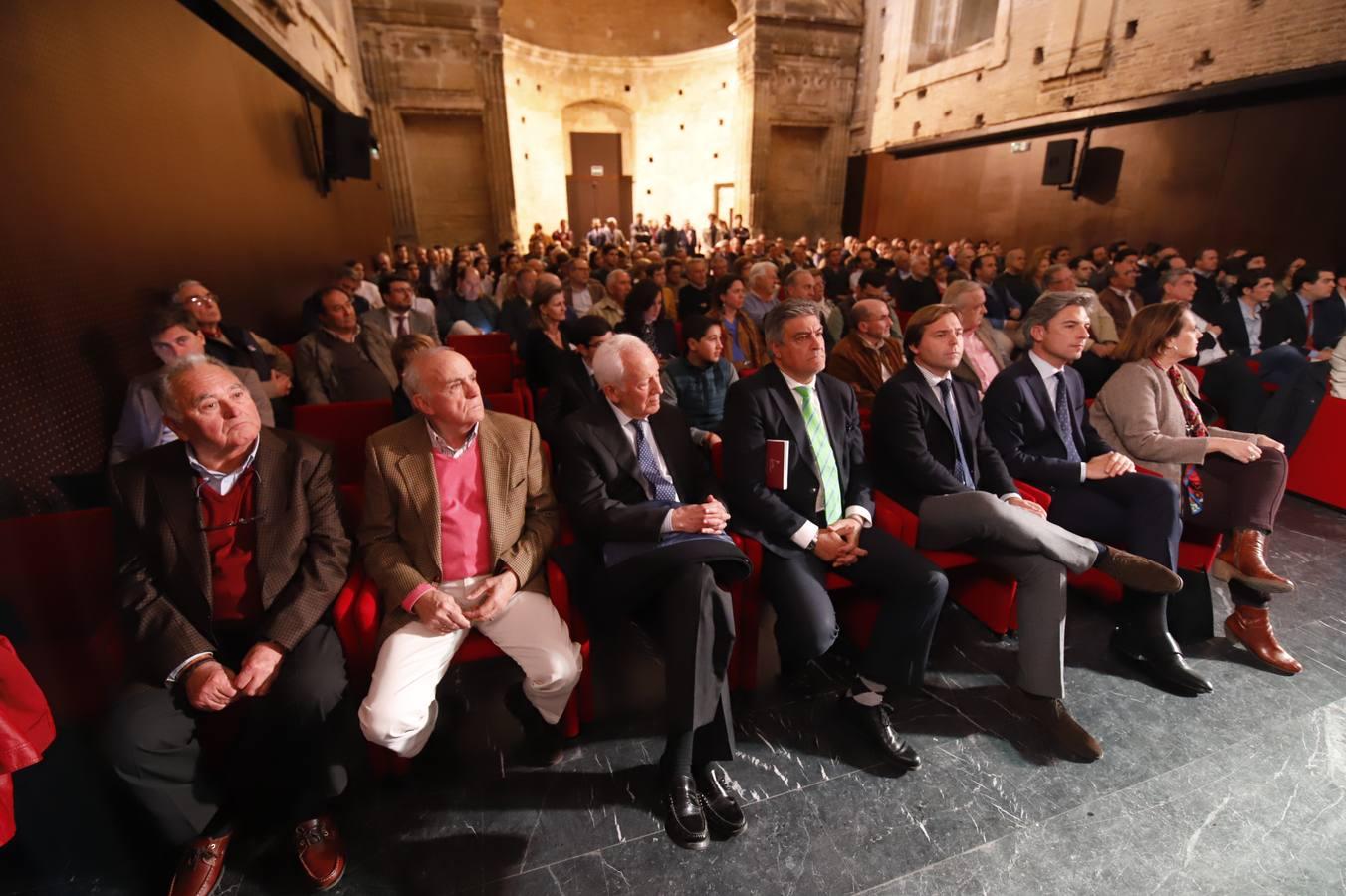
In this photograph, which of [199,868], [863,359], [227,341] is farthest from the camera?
[863,359]

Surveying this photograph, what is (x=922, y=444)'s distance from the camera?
2307 millimetres

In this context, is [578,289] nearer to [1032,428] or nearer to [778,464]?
[778,464]

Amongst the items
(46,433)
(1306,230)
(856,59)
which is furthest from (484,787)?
(856,59)

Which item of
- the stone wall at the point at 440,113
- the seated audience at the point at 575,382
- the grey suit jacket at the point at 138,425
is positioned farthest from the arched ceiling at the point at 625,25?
the grey suit jacket at the point at 138,425

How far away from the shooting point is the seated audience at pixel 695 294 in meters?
5.17

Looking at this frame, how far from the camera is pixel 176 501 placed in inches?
63.4

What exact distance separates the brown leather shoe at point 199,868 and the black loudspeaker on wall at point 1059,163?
11.7m

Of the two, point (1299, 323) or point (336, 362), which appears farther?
point (1299, 323)

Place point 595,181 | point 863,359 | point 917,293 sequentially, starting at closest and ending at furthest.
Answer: point 863,359 < point 917,293 < point 595,181

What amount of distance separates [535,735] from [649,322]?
2.93m

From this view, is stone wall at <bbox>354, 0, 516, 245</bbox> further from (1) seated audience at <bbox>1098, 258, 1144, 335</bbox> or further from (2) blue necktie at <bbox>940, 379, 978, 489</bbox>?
(2) blue necktie at <bbox>940, 379, 978, 489</bbox>

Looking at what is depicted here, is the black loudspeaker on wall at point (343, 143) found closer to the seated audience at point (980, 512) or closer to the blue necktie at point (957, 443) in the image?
the seated audience at point (980, 512)

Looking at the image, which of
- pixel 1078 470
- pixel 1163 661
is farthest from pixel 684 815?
pixel 1078 470

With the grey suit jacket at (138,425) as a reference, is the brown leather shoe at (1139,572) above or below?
below
